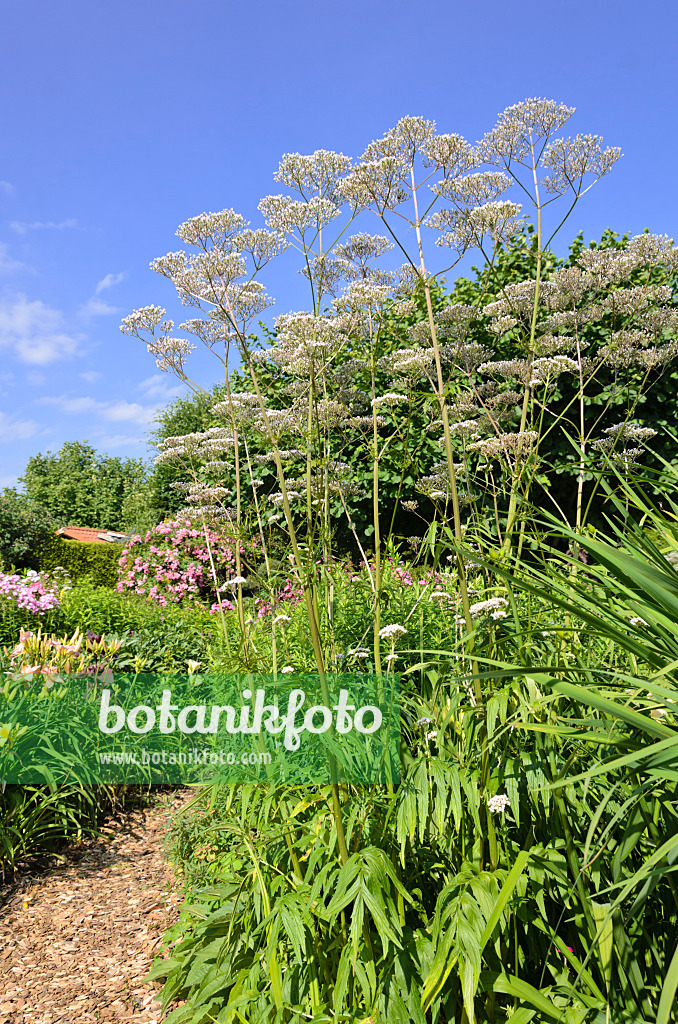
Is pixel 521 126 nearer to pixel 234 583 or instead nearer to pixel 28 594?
pixel 234 583

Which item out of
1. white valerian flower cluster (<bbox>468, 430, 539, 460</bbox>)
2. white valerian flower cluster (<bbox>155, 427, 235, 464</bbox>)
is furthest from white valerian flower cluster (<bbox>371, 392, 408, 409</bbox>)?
white valerian flower cluster (<bbox>155, 427, 235, 464</bbox>)

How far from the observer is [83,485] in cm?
3456

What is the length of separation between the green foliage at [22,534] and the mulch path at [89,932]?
33.8 ft

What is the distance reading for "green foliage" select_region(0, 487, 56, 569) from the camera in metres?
12.9

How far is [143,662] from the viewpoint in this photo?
189 inches

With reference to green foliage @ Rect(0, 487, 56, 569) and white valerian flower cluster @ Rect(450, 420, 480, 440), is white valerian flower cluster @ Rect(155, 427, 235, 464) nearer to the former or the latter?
white valerian flower cluster @ Rect(450, 420, 480, 440)

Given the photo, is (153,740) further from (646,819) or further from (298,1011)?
(646,819)

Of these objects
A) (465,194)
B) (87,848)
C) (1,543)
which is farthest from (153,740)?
(1,543)

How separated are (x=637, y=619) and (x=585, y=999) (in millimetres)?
1062

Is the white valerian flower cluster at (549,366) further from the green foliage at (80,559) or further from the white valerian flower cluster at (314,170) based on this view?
the green foliage at (80,559)

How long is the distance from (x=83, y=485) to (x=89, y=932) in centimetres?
3423

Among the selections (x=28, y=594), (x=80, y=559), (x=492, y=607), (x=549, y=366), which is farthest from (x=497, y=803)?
(x=80, y=559)

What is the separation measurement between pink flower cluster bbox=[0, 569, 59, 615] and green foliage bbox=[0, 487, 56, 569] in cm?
690

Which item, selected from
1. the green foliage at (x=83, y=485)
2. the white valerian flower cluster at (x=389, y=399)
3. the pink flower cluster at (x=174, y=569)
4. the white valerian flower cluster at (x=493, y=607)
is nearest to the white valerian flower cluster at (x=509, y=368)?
the white valerian flower cluster at (x=389, y=399)
